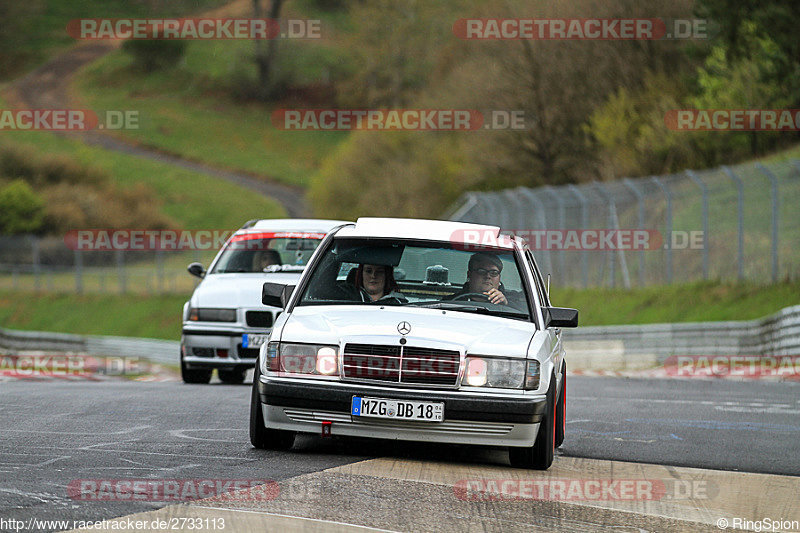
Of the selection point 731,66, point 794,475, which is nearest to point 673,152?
point 731,66

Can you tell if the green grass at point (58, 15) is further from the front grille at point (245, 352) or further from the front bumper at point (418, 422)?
the front bumper at point (418, 422)

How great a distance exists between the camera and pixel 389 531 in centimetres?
601

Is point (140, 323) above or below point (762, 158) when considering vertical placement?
below

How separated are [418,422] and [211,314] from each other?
7698mm

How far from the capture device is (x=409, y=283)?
9523 millimetres

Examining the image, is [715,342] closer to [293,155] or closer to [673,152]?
[673,152]

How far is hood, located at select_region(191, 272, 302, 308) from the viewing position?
15320mm

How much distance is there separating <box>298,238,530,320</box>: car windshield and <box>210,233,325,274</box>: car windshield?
668 cm

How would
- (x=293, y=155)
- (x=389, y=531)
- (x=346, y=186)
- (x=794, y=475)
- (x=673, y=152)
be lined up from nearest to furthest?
(x=389, y=531) → (x=794, y=475) → (x=673, y=152) → (x=346, y=186) → (x=293, y=155)

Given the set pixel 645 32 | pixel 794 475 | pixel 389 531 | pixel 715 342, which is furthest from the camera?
pixel 645 32

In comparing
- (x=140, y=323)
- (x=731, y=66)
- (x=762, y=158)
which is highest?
(x=731, y=66)

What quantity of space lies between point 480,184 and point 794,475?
1650 inches

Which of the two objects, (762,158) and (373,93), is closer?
(762,158)
